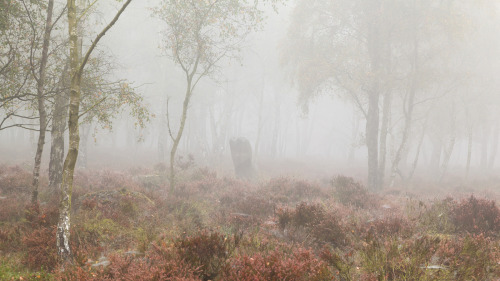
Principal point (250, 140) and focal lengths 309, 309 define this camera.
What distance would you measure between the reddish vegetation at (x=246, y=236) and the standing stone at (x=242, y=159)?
796 cm

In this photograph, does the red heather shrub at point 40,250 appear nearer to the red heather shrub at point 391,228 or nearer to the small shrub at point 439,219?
the red heather shrub at point 391,228

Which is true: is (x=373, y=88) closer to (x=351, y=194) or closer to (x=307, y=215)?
(x=351, y=194)

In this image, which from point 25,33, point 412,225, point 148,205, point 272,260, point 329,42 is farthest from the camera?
point 329,42

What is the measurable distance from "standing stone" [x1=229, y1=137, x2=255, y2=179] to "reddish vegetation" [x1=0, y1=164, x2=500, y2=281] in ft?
26.1

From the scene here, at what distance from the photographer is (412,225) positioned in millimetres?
6766

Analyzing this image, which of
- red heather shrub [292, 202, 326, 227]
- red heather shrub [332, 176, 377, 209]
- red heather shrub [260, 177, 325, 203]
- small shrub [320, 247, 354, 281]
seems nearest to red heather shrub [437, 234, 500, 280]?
small shrub [320, 247, 354, 281]

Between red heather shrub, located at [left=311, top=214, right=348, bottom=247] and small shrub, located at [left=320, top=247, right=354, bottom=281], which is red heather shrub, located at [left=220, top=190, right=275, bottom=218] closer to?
red heather shrub, located at [left=311, top=214, right=348, bottom=247]

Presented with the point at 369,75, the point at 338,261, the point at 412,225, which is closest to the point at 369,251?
the point at 338,261

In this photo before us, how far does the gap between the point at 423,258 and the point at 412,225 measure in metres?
2.80

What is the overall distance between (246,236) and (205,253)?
156cm

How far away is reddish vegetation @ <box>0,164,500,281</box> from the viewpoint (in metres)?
4.04

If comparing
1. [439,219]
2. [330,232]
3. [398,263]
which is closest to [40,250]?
[330,232]

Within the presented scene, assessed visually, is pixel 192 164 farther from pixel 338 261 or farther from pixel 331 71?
pixel 338 261

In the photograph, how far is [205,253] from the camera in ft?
14.4
